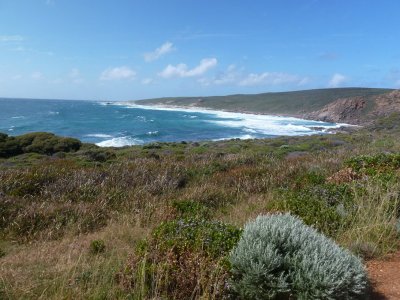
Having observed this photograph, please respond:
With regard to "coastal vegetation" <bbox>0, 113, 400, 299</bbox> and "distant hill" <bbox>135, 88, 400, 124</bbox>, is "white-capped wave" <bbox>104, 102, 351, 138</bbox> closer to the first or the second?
"distant hill" <bbox>135, 88, 400, 124</bbox>

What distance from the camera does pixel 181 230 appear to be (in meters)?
4.12

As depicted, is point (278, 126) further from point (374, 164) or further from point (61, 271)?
point (61, 271)

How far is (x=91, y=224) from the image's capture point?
6.64 metres

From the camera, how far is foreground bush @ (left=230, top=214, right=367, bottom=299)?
325 cm

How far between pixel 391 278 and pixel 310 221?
4.54 ft

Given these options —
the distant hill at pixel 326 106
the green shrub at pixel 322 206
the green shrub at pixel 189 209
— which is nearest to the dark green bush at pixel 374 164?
the green shrub at pixel 322 206

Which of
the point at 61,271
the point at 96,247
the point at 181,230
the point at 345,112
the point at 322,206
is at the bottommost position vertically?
the point at 345,112

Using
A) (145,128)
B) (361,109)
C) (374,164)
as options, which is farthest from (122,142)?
(361,109)

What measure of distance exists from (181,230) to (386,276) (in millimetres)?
2333

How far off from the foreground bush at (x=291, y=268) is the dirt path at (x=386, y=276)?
0.37 meters

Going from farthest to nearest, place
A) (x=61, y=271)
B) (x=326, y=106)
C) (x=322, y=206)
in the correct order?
(x=326, y=106)
(x=322, y=206)
(x=61, y=271)

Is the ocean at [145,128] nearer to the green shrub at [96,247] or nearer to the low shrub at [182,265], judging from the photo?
the green shrub at [96,247]

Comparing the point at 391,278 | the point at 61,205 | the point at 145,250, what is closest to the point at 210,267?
the point at 145,250

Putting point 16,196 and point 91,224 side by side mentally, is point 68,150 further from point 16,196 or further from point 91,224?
point 91,224
